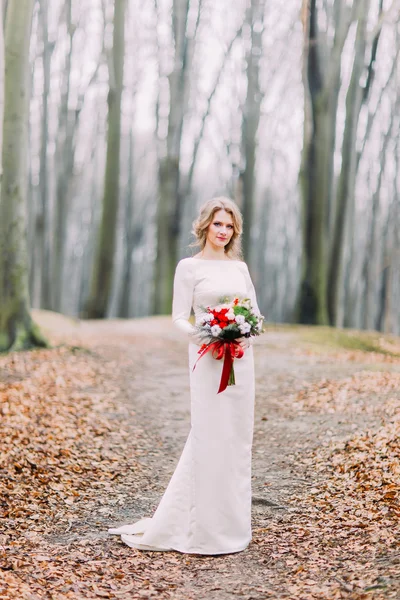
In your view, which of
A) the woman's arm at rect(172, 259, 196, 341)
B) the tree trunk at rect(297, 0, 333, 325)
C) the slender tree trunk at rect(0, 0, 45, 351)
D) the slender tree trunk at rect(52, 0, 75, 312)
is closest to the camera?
the woman's arm at rect(172, 259, 196, 341)

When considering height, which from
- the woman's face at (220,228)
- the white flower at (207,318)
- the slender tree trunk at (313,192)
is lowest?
the white flower at (207,318)

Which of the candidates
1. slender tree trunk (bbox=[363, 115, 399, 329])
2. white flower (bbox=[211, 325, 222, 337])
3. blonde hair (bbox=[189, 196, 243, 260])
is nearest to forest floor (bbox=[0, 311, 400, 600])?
white flower (bbox=[211, 325, 222, 337])

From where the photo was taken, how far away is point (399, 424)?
6777 millimetres

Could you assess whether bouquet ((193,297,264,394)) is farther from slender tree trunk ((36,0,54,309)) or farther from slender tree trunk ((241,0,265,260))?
slender tree trunk ((36,0,54,309))

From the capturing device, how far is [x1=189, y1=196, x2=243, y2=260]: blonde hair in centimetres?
497

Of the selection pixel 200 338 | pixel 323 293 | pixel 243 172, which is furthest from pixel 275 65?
pixel 200 338

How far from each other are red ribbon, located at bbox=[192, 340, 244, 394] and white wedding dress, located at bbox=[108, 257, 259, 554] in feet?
0.25

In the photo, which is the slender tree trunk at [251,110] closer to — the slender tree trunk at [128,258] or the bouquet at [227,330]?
the slender tree trunk at [128,258]

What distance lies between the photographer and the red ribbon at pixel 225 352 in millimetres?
4680

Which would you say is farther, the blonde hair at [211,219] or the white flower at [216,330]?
the blonde hair at [211,219]

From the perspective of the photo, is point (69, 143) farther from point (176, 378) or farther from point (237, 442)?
point (237, 442)

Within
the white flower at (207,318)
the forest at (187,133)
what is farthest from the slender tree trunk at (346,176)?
the white flower at (207,318)

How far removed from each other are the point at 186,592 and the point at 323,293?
1427 centimetres

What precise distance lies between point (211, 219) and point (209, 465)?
179 centimetres
